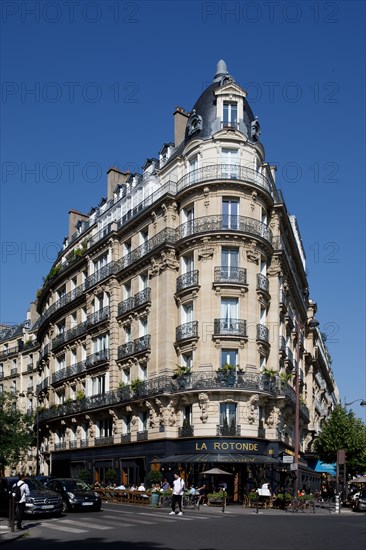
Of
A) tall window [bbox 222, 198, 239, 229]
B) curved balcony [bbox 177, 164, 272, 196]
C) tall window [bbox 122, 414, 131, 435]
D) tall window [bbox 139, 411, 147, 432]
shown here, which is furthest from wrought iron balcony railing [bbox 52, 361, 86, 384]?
tall window [bbox 222, 198, 239, 229]

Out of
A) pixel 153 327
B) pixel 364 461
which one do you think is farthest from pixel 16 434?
pixel 364 461

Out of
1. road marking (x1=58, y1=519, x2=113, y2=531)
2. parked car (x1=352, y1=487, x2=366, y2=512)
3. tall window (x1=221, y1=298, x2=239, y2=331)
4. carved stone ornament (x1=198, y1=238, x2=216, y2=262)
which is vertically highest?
carved stone ornament (x1=198, y1=238, x2=216, y2=262)

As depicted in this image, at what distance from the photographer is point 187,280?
137 feet

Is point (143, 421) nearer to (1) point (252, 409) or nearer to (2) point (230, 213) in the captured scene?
(1) point (252, 409)

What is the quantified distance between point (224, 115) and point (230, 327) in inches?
512

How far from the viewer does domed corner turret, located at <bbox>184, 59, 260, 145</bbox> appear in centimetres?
4353

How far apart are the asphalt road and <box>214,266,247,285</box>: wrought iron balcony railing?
17.4m

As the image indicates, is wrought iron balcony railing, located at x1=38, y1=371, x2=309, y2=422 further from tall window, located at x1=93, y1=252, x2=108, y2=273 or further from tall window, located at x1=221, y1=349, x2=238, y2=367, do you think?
tall window, located at x1=93, y1=252, x2=108, y2=273

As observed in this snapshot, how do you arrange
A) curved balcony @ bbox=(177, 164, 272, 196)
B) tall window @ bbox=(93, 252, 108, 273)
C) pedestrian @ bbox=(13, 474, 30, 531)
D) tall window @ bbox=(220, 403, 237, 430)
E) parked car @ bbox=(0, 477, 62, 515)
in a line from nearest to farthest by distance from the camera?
pedestrian @ bbox=(13, 474, 30, 531), parked car @ bbox=(0, 477, 62, 515), tall window @ bbox=(220, 403, 237, 430), curved balcony @ bbox=(177, 164, 272, 196), tall window @ bbox=(93, 252, 108, 273)

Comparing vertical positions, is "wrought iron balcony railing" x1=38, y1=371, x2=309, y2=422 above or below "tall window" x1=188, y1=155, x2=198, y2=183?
below

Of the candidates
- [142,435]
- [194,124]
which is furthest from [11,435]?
[194,124]

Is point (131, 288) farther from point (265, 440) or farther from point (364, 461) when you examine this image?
point (364, 461)

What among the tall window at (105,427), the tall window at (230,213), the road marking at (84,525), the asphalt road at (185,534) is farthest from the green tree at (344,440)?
the road marking at (84,525)

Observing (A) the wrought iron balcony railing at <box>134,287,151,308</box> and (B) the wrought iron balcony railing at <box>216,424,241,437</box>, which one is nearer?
(B) the wrought iron balcony railing at <box>216,424,241,437</box>
